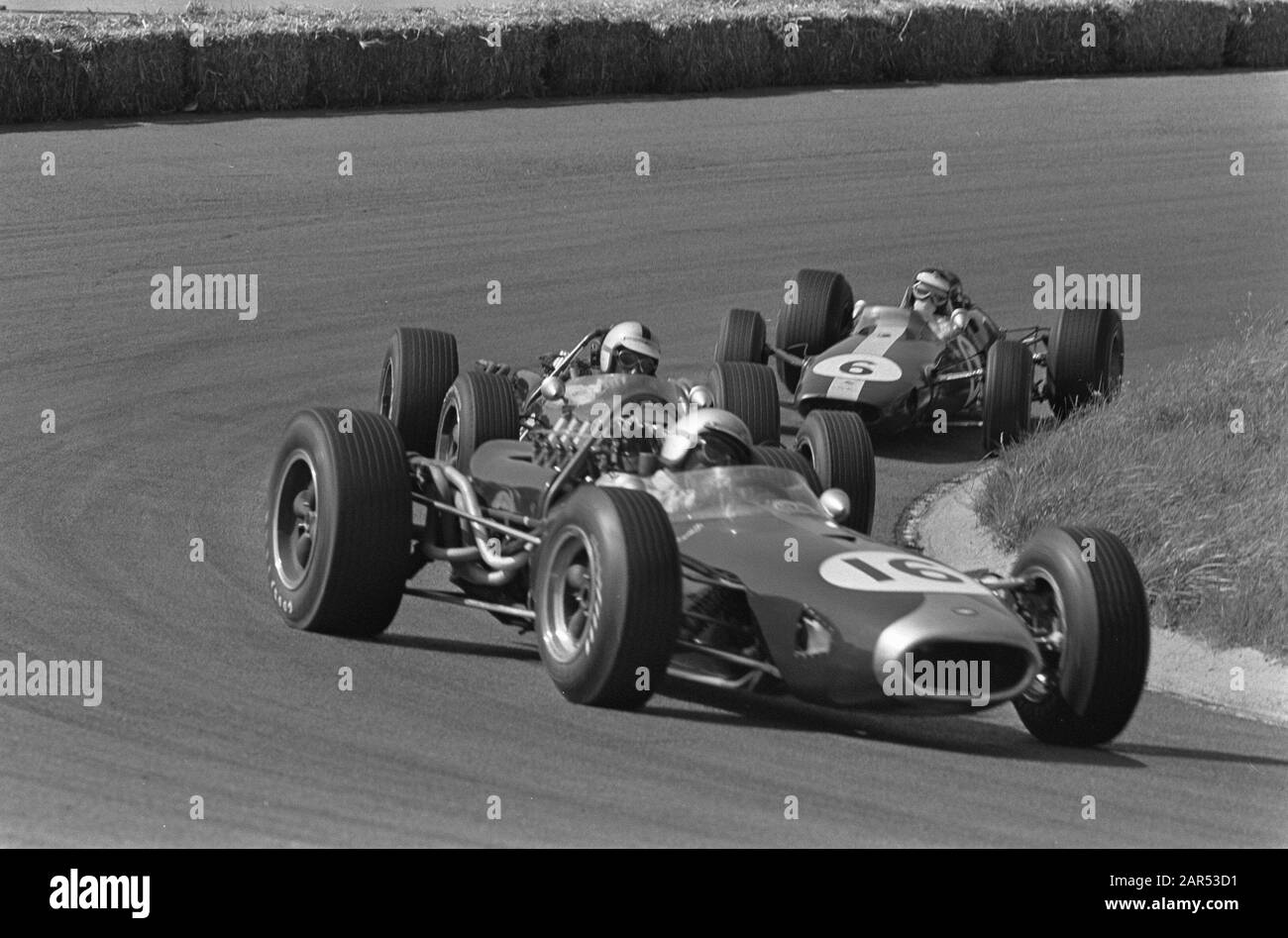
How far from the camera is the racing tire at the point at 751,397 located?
37.8ft

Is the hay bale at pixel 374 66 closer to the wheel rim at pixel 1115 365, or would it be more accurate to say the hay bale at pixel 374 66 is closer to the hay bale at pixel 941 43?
the hay bale at pixel 941 43

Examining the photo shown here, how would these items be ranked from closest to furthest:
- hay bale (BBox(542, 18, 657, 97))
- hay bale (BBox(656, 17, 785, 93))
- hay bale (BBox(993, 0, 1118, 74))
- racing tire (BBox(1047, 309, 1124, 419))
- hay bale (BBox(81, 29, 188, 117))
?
1. racing tire (BBox(1047, 309, 1124, 419))
2. hay bale (BBox(81, 29, 188, 117))
3. hay bale (BBox(542, 18, 657, 97))
4. hay bale (BBox(656, 17, 785, 93))
5. hay bale (BBox(993, 0, 1118, 74))

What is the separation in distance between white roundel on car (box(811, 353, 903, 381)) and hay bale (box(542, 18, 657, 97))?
10907 mm

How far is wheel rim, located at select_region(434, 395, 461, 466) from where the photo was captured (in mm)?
10766

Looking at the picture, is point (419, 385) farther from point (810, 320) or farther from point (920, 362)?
point (810, 320)

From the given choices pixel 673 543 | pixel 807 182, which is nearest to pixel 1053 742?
pixel 673 543

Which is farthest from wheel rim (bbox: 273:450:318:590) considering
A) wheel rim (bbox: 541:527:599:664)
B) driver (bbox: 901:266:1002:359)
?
driver (bbox: 901:266:1002:359)

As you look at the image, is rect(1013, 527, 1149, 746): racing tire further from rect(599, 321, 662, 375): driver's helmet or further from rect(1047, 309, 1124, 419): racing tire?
rect(1047, 309, 1124, 419): racing tire

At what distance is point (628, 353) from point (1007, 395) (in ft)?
10.3

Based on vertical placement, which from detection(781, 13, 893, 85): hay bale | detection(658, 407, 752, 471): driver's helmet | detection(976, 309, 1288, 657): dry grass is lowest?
detection(976, 309, 1288, 657): dry grass

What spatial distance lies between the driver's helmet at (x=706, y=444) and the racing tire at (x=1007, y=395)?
506 centimetres

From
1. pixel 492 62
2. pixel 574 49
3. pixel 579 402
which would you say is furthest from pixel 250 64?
pixel 579 402

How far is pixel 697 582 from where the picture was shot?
760 cm

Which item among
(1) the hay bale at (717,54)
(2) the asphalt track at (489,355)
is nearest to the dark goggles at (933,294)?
(2) the asphalt track at (489,355)
